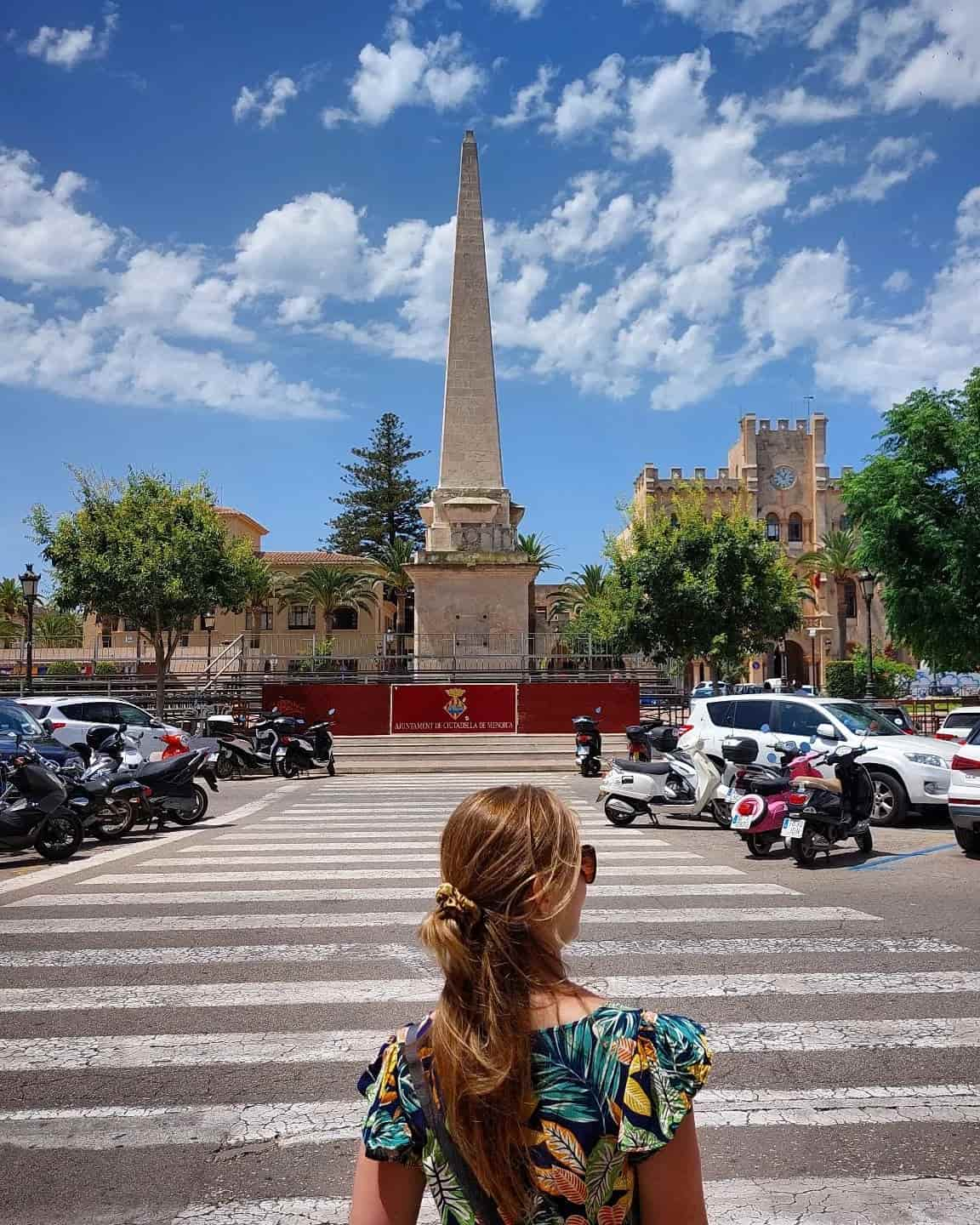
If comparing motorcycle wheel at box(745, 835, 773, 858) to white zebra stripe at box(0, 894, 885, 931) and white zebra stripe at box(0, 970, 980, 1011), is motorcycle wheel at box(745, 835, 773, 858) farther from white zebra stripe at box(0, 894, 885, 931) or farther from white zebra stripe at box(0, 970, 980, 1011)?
white zebra stripe at box(0, 970, 980, 1011)

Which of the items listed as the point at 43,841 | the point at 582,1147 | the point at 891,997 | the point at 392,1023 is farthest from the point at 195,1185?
the point at 43,841

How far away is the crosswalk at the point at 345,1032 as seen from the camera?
12.0ft

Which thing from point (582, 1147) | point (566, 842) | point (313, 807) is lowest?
point (313, 807)

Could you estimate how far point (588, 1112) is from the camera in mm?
1738

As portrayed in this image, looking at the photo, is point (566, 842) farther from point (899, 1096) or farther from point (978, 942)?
point (978, 942)

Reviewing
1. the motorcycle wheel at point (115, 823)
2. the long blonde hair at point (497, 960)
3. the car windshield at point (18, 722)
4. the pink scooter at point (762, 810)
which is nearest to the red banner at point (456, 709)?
the car windshield at point (18, 722)

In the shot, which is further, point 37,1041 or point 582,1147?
point 37,1041

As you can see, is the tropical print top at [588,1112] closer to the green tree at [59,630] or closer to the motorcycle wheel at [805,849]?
the motorcycle wheel at [805,849]

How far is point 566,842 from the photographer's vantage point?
6.12ft

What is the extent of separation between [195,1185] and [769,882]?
22.3 feet

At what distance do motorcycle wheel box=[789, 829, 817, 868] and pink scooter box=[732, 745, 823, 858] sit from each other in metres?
0.27

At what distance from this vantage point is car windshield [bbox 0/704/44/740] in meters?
15.8

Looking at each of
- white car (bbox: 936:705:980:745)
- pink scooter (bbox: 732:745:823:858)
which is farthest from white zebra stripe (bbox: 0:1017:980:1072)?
white car (bbox: 936:705:980:745)

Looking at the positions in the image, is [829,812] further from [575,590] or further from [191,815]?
[575,590]
